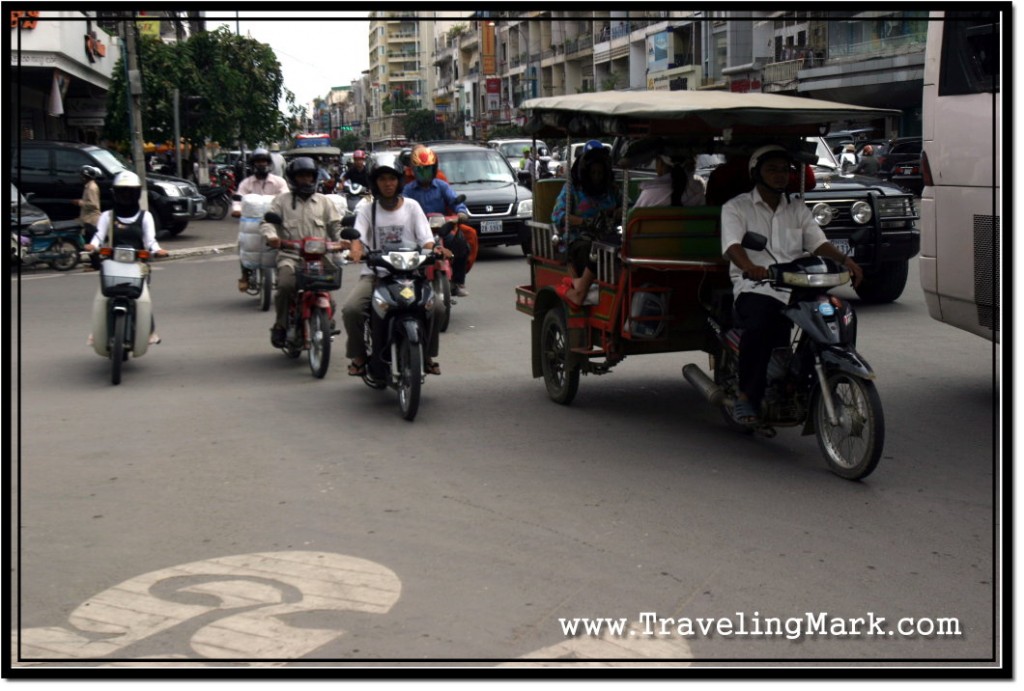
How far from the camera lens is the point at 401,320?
27.6 feet

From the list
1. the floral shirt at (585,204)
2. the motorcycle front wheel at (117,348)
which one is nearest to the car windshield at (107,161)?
the motorcycle front wheel at (117,348)

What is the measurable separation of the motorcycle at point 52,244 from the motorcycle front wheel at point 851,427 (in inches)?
599

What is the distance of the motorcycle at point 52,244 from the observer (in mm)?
19297

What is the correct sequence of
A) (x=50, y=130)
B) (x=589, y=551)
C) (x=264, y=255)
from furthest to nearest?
(x=50, y=130), (x=264, y=255), (x=589, y=551)

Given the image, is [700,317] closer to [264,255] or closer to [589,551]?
[589,551]

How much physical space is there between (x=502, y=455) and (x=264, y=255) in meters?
6.66

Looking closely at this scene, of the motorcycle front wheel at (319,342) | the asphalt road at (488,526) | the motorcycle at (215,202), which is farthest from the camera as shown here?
the motorcycle at (215,202)

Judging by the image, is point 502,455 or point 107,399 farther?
point 107,399

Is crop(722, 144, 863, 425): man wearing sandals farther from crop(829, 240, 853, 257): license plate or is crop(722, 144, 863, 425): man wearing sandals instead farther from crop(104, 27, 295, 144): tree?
crop(104, 27, 295, 144): tree

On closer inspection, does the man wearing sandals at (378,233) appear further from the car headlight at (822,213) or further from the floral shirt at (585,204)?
the car headlight at (822,213)

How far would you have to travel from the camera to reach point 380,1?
4562 mm

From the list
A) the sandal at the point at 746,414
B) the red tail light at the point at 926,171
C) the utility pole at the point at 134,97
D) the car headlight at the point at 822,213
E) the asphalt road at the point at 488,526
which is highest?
the utility pole at the point at 134,97

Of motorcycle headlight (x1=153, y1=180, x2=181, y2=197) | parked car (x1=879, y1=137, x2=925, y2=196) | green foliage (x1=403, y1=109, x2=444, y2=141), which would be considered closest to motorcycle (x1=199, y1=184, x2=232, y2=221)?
motorcycle headlight (x1=153, y1=180, x2=181, y2=197)

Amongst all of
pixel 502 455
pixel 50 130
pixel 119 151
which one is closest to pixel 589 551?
pixel 502 455
